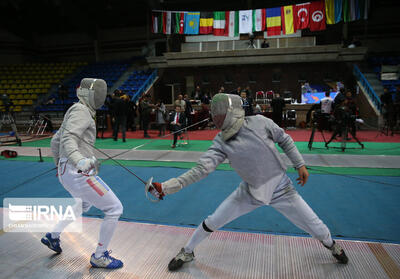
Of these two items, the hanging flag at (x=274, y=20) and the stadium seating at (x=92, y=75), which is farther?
→ the stadium seating at (x=92, y=75)

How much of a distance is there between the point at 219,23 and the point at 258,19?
212 cm

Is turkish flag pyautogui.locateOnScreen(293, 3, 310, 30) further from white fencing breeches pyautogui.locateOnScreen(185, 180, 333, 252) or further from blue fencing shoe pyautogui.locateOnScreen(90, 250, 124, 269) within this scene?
blue fencing shoe pyautogui.locateOnScreen(90, 250, 124, 269)

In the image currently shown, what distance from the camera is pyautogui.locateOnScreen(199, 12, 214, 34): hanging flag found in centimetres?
1428

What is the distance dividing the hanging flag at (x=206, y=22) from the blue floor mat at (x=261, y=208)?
38.0ft

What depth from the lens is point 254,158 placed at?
1.84m

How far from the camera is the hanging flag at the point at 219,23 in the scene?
554 inches

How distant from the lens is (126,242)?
2.59m

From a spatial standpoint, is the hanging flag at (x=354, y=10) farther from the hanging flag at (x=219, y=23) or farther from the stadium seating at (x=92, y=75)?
the stadium seating at (x=92, y=75)

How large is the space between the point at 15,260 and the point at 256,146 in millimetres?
2400

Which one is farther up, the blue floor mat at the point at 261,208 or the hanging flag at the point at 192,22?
the hanging flag at the point at 192,22

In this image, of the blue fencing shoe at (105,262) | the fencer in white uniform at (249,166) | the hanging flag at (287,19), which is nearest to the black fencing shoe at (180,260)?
the fencer in white uniform at (249,166)

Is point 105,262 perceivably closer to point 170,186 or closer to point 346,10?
point 170,186

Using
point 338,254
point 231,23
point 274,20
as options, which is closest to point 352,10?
point 274,20

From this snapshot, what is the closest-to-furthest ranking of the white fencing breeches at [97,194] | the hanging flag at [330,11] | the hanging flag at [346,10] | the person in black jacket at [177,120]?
the white fencing breeches at [97,194], the person in black jacket at [177,120], the hanging flag at [346,10], the hanging flag at [330,11]
